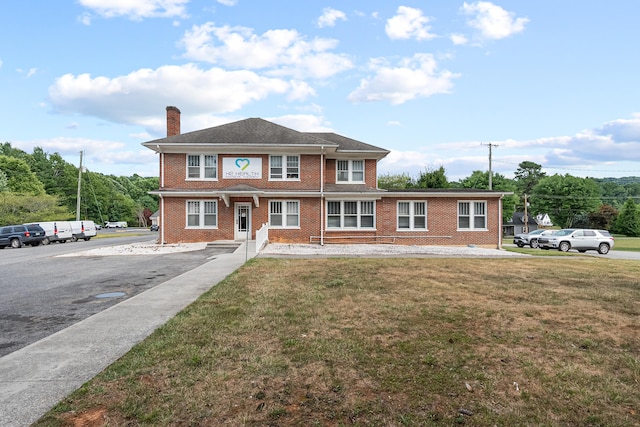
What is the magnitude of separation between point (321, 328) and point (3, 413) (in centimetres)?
376

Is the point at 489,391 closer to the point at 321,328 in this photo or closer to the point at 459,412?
the point at 459,412

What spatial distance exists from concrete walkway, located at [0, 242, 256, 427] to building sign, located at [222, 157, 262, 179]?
16.4 meters

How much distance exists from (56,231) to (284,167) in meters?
21.7

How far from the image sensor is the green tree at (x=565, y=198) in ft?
255

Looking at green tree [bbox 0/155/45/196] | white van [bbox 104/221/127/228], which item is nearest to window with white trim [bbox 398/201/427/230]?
green tree [bbox 0/155/45/196]

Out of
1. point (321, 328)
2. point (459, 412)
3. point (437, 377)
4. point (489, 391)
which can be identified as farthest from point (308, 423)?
point (321, 328)

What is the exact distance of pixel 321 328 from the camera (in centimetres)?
580

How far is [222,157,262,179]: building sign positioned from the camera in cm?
2431

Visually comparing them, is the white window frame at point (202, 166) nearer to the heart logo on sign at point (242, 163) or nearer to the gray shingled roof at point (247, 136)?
the gray shingled roof at point (247, 136)

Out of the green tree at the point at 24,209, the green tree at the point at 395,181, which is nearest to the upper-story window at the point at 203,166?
the green tree at the point at 24,209

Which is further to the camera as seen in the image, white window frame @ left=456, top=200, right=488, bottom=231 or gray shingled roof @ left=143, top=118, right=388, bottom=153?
white window frame @ left=456, top=200, right=488, bottom=231

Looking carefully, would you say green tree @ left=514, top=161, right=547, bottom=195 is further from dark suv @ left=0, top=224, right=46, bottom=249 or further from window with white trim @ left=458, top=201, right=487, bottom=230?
dark suv @ left=0, top=224, right=46, bottom=249

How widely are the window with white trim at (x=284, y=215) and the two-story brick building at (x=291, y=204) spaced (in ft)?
0.21

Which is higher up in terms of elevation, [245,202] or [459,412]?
[245,202]
